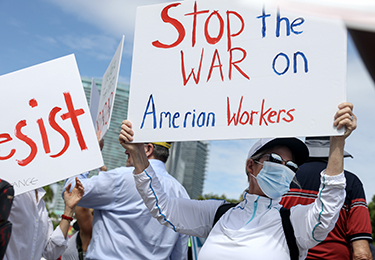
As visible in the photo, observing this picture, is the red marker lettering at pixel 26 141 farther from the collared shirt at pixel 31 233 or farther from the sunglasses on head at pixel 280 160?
the sunglasses on head at pixel 280 160

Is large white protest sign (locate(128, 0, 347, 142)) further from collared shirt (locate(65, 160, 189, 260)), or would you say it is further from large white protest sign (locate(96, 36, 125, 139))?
collared shirt (locate(65, 160, 189, 260))

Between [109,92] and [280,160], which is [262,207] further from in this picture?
[109,92]

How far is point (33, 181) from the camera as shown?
7.37 feet

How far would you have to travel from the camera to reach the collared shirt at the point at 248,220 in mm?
1836

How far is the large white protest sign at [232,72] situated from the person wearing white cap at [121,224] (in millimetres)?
1066

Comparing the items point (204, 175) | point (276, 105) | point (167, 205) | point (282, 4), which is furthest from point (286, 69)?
point (204, 175)

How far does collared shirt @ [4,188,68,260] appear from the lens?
2.43m

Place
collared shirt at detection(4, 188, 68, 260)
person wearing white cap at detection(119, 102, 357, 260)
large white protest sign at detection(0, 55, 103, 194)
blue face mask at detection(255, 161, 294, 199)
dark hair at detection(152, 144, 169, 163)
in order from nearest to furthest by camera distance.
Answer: person wearing white cap at detection(119, 102, 357, 260), blue face mask at detection(255, 161, 294, 199), large white protest sign at detection(0, 55, 103, 194), collared shirt at detection(4, 188, 68, 260), dark hair at detection(152, 144, 169, 163)

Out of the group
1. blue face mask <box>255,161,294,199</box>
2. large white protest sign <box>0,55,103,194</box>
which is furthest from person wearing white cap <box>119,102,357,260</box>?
large white protest sign <box>0,55,103,194</box>

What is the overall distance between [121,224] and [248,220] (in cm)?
137

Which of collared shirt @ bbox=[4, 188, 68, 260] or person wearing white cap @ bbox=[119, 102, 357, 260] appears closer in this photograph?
person wearing white cap @ bbox=[119, 102, 357, 260]

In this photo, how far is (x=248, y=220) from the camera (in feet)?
6.99

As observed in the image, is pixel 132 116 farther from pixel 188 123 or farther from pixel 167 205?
pixel 167 205

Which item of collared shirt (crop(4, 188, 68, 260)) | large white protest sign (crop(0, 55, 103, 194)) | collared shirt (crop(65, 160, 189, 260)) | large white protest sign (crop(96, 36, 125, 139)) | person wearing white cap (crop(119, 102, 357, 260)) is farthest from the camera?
collared shirt (crop(65, 160, 189, 260))
